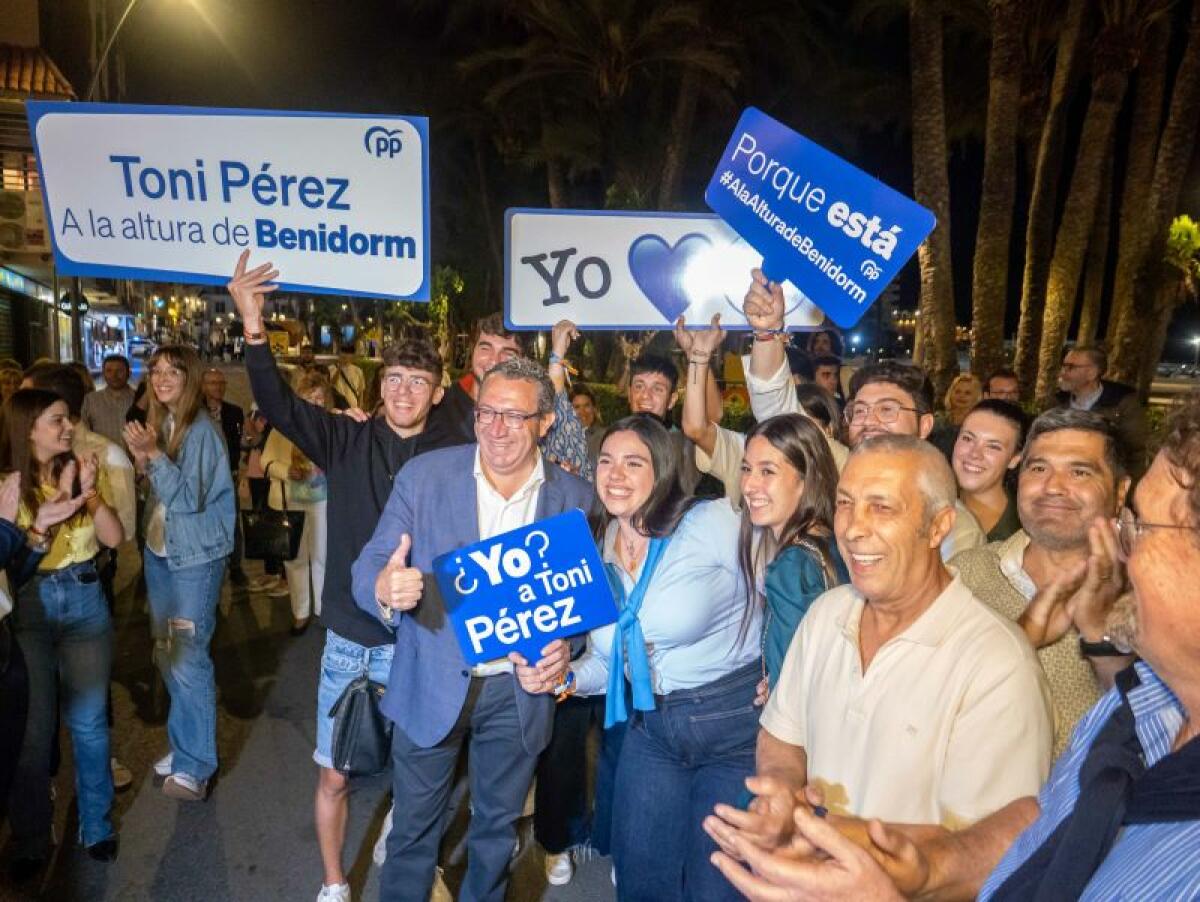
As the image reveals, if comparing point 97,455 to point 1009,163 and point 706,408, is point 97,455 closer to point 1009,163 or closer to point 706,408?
point 706,408

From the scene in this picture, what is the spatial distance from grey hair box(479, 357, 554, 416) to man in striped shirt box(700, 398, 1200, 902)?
6.00ft

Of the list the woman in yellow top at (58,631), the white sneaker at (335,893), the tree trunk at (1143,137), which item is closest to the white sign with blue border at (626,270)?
the woman in yellow top at (58,631)

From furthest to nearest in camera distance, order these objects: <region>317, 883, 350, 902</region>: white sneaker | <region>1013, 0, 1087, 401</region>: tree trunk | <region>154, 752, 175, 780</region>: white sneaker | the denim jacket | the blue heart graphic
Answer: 1. <region>1013, 0, 1087, 401</region>: tree trunk
2. the blue heart graphic
3. <region>154, 752, 175, 780</region>: white sneaker
4. the denim jacket
5. <region>317, 883, 350, 902</region>: white sneaker

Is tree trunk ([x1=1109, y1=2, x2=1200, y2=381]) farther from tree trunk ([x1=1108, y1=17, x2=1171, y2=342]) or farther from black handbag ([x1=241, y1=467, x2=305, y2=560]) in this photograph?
black handbag ([x1=241, y1=467, x2=305, y2=560])

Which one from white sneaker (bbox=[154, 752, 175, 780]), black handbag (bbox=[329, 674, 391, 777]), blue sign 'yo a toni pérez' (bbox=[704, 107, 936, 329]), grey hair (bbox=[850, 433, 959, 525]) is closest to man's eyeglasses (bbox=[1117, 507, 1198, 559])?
grey hair (bbox=[850, 433, 959, 525])

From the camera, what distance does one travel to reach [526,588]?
2732mm

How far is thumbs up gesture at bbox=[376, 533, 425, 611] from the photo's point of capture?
2.72 metres

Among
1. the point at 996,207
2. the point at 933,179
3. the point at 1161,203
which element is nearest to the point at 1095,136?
the point at 1161,203

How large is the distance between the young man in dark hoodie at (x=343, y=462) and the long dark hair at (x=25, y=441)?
0.94 meters

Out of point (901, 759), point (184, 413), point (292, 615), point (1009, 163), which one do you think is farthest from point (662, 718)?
point (1009, 163)

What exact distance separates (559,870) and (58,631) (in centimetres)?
239

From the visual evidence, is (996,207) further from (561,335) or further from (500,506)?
(500,506)

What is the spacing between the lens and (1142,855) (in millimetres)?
1136

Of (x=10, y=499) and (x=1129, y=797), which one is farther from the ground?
(x=10, y=499)
